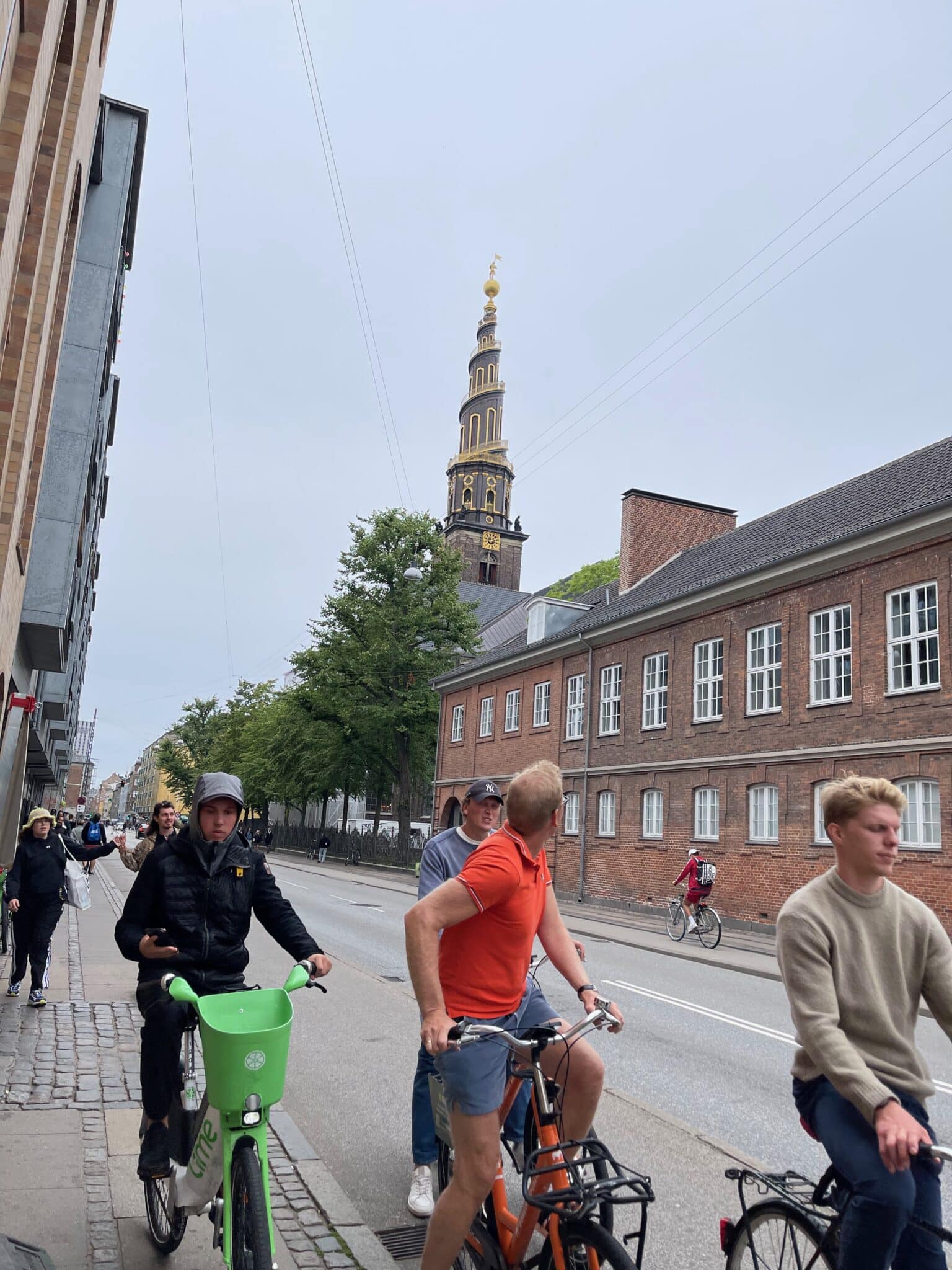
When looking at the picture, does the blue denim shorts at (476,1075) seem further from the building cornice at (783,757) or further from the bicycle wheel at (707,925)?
the bicycle wheel at (707,925)

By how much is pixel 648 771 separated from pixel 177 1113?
24.1 metres

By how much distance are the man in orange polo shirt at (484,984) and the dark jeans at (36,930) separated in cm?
734

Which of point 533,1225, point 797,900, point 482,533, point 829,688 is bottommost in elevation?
point 533,1225

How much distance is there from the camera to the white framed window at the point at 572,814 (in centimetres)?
3086

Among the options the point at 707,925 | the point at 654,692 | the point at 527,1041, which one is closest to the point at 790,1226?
the point at 527,1041

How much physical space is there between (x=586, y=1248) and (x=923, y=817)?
17.6 metres

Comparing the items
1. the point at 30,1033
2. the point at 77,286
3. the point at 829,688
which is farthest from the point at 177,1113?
the point at 829,688

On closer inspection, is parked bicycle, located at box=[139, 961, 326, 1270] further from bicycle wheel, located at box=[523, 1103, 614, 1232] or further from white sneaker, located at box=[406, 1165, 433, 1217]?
white sneaker, located at box=[406, 1165, 433, 1217]

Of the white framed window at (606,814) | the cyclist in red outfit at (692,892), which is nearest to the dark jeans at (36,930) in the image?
the cyclist in red outfit at (692,892)

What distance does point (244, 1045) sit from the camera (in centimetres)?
321

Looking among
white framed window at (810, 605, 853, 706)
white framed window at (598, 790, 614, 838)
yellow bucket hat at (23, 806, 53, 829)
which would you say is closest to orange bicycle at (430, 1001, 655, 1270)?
yellow bucket hat at (23, 806, 53, 829)

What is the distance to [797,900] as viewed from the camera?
288cm

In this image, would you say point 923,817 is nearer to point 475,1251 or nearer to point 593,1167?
point 593,1167

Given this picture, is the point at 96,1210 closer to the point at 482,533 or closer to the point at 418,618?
the point at 418,618
